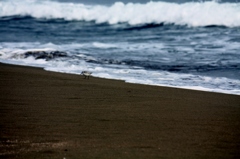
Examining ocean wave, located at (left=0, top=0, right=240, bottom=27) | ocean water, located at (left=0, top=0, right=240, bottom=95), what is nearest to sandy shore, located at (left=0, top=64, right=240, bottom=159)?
ocean water, located at (left=0, top=0, right=240, bottom=95)

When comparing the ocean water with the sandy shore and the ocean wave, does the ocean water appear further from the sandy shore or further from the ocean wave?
the sandy shore

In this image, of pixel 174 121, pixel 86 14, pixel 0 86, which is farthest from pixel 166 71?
Answer: pixel 86 14

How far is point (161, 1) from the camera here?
121 feet

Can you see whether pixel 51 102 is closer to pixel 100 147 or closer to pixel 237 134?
pixel 100 147

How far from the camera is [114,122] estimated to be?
176 inches

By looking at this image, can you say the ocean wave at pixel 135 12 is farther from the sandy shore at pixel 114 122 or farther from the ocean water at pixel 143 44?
→ the sandy shore at pixel 114 122

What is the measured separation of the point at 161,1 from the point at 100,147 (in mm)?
34449

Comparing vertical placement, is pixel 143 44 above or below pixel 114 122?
below

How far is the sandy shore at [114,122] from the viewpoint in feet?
11.5

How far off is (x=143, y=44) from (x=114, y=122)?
15.1 m

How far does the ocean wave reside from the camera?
2728cm

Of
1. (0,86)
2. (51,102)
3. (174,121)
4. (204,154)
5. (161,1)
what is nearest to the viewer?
(204,154)

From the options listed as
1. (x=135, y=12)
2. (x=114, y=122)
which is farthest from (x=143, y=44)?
(x=135, y=12)

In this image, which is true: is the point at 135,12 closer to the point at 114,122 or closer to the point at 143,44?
the point at 143,44
